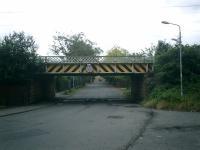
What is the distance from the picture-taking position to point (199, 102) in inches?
1099

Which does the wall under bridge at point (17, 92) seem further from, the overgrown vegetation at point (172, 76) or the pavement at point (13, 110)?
the overgrown vegetation at point (172, 76)

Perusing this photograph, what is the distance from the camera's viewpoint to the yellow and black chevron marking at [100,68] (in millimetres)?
37844

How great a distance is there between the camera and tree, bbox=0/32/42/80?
33.0 m

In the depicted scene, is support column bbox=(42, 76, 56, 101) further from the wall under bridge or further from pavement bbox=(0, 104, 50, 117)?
pavement bbox=(0, 104, 50, 117)

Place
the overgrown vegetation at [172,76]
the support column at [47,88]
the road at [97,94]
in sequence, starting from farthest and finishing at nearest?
the road at [97,94], the support column at [47,88], the overgrown vegetation at [172,76]

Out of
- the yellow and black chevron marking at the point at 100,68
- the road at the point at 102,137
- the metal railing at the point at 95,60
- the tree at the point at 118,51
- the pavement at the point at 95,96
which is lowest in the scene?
the pavement at the point at 95,96

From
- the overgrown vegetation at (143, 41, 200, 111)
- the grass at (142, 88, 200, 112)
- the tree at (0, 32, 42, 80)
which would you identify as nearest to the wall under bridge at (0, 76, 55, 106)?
the tree at (0, 32, 42, 80)

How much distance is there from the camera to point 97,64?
37844 mm

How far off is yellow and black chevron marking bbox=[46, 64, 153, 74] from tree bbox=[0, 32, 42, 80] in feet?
7.68

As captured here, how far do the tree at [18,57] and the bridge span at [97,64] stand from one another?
208cm

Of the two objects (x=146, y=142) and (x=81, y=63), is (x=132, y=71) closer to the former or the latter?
(x=81, y=63)

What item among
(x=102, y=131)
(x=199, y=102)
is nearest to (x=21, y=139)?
(x=102, y=131)

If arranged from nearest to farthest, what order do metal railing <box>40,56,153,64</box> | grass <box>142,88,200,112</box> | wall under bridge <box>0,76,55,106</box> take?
grass <box>142,88,200,112</box> < wall under bridge <box>0,76,55,106</box> < metal railing <box>40,56,153,64</box>

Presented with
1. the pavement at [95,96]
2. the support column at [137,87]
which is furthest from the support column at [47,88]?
the support column at [137,87]
